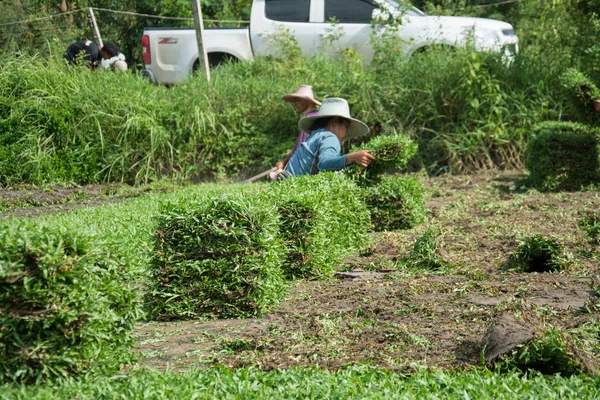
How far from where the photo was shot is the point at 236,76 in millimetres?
15570

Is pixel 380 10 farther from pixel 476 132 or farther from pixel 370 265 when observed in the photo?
pixel 370 265

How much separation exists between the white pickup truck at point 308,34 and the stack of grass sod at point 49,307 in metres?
10.9

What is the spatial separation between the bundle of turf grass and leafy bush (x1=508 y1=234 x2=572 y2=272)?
85.7 inches

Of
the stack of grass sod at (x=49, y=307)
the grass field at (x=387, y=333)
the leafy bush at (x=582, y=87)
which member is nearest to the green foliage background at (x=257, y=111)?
the leafy bush at (x=582, y=87)

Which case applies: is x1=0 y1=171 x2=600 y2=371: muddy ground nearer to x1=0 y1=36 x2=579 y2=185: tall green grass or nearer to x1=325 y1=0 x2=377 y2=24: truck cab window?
x1=0 y1=36 x2=579 y2=185: tall green grass

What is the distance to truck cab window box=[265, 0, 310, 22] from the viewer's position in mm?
16547

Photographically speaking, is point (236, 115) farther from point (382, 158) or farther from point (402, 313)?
point (402, 313)

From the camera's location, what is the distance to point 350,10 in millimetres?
16219

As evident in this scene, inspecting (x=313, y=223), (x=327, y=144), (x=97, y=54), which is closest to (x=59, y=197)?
(x=327, y=144)

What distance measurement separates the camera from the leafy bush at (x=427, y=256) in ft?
21.8

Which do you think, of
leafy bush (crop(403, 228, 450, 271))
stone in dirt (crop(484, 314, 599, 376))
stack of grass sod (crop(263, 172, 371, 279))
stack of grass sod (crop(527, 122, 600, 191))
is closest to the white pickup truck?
stack of grass sod (crop(527, 122, 600, 191))

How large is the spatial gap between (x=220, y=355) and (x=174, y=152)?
29.8 ft

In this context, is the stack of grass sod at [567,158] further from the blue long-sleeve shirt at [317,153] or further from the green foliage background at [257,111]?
the blue long-sleeve shirt at [317,153]

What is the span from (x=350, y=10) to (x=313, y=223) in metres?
10.5
